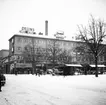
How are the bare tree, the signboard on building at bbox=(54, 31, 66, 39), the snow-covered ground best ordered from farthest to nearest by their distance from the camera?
the signboard on building at bbox=(54, 31, 66, 39) → the bare tree → the snow-covered ground

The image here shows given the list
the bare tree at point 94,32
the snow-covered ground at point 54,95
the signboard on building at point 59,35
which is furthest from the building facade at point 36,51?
the snow-covered ground at point 54,95

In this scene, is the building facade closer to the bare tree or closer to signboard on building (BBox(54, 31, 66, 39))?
signboard on building (BBox(54, 31, 66, 39))

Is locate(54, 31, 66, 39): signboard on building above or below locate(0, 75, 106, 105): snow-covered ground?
above

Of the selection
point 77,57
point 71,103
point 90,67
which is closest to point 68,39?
point 77,57

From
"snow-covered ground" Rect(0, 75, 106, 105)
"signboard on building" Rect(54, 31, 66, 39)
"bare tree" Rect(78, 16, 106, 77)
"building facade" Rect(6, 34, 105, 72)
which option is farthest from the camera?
"signboard on building" Rect(54, 31, 66, 39)

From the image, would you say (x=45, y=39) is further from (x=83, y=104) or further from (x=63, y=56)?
(x=83, y=104)

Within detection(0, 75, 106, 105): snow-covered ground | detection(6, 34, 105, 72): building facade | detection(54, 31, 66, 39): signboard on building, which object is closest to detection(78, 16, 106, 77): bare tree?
detection(0, 75, 106, 105): snow-covered ground

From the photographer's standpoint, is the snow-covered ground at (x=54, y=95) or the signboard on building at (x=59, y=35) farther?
the signboard on building at (x=59, y=35)

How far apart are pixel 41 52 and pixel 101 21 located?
31.9m

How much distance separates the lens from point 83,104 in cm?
813

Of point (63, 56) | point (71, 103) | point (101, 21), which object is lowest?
point (71, 103)

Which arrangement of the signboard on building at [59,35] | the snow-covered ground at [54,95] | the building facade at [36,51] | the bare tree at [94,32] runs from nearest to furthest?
the snow-covered ground at [54,95] → the bare tree at [94,32] → the building facade at [36,51] → the signboard on building at [59,35]

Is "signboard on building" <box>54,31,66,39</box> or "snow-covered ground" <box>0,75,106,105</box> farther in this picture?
"signboard on building" <box>54,31,66,39</box>

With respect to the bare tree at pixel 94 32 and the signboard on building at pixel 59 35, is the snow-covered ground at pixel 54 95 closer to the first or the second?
the bare tree at pixel 94 32
